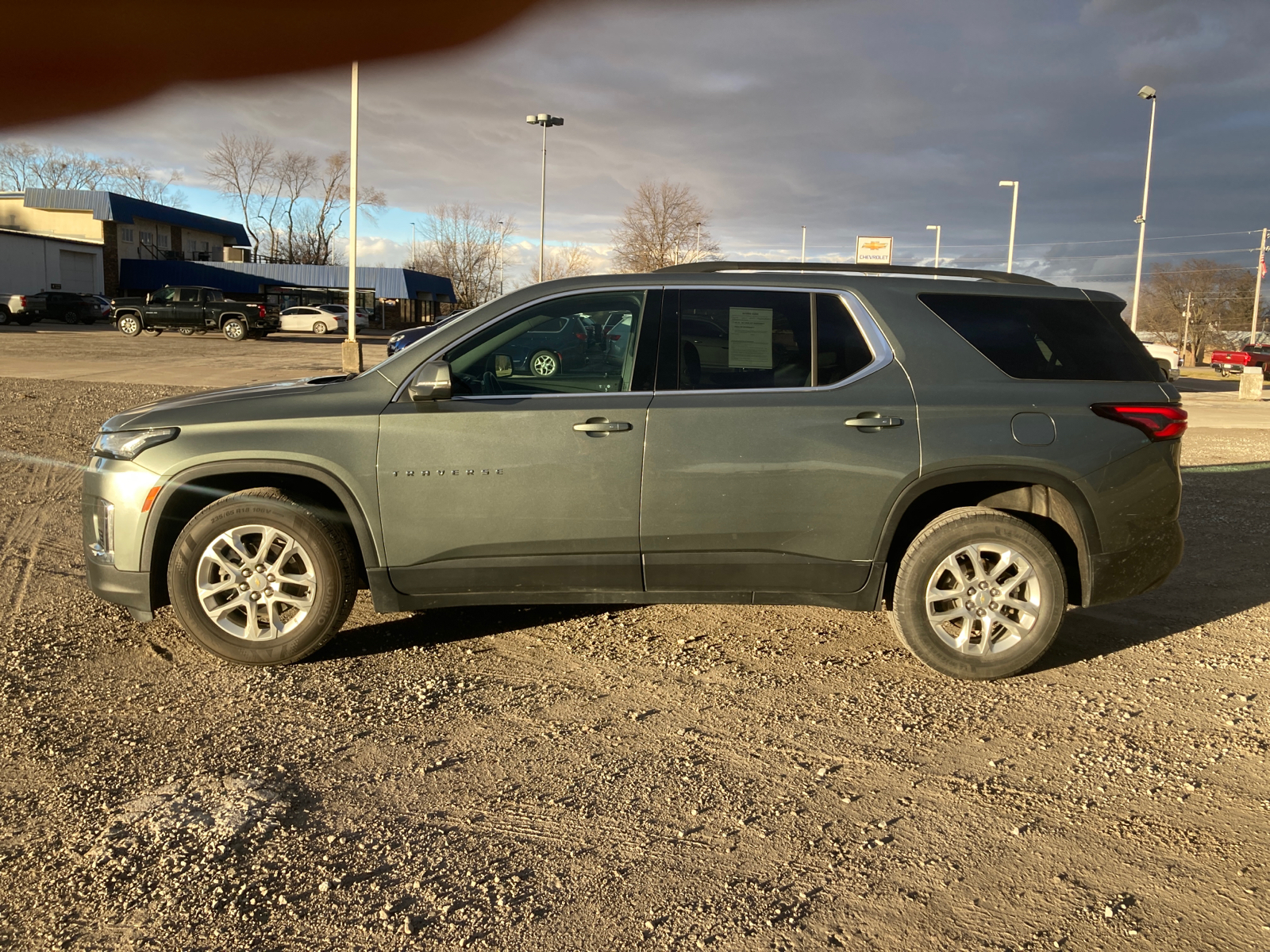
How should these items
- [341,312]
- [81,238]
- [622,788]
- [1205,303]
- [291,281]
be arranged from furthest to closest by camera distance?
[1205,303] < [291,281] < [81,238] < [341,312] < [622,788]

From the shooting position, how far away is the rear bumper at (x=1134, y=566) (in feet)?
15.1

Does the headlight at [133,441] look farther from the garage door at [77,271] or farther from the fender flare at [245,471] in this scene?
the garage door at [77,271]

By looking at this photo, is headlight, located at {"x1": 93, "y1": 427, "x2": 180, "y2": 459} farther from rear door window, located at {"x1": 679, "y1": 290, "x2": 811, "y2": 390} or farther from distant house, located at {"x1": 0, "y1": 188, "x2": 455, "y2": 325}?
distant house, located at {"x1": 0, "y1": 188, "x2": 455, "y2": 325}

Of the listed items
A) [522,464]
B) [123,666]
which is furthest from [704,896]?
[123,666]

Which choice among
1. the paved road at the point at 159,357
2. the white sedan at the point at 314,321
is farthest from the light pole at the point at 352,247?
the white sedan at the point at 314,321

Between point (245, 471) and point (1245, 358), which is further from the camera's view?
point (1245, 358)

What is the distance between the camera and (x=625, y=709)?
4168mm

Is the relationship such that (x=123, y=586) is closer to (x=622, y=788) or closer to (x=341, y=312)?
(x=622, y=788)

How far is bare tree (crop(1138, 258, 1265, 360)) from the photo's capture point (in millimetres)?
81000

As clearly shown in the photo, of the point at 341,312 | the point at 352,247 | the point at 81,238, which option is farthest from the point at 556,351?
the point at 81,238

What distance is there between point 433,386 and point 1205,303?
93253 millimetres

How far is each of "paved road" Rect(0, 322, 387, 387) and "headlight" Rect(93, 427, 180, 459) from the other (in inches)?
520

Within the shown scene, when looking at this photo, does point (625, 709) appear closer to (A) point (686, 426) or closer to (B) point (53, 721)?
(A) point (686, 426)

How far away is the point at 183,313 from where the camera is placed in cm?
3903
